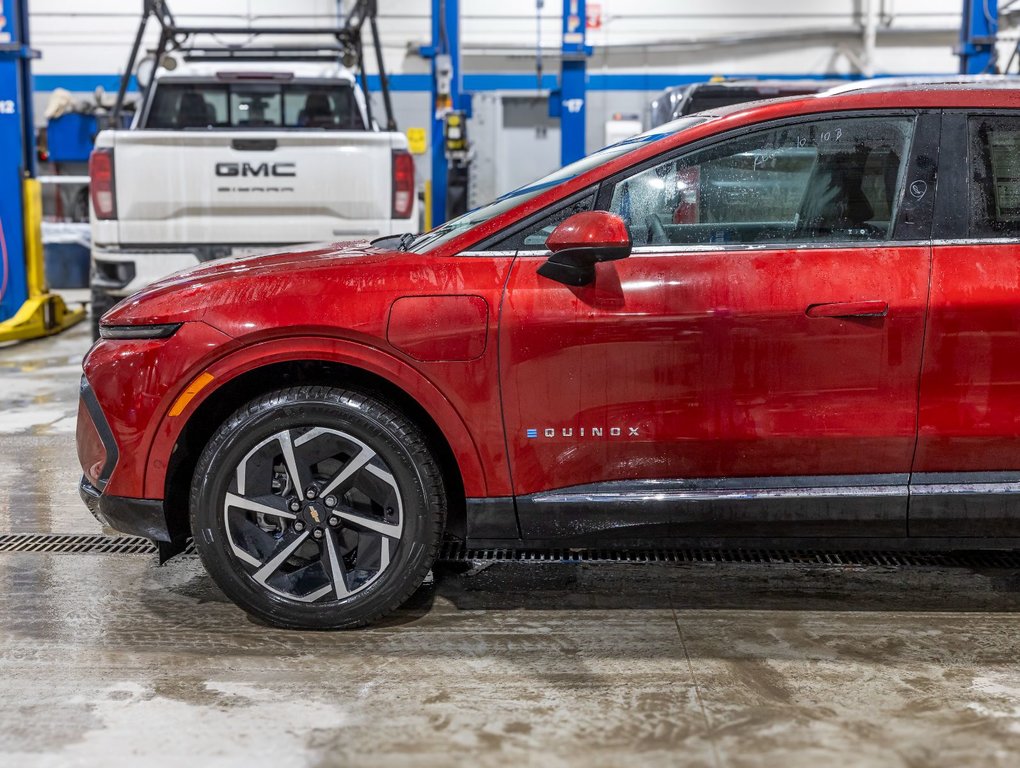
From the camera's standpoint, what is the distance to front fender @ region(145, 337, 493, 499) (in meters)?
3.12

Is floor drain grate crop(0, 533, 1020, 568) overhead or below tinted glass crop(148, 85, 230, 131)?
below

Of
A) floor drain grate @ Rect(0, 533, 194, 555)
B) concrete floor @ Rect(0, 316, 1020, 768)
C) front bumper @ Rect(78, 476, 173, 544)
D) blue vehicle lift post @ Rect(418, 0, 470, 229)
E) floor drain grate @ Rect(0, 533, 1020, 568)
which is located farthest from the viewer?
blue vehicle lift post @ Rect(418, 0, 470, 229)

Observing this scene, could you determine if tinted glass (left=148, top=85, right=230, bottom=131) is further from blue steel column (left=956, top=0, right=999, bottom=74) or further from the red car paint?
blue steel column (left=956, top=0, right=999, bottom=74)

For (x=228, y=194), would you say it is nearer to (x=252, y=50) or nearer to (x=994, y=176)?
(x=252, y=50)

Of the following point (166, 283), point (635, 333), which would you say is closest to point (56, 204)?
point (166, 283)

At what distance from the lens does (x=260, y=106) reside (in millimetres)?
8617

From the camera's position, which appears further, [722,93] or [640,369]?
[722,93]

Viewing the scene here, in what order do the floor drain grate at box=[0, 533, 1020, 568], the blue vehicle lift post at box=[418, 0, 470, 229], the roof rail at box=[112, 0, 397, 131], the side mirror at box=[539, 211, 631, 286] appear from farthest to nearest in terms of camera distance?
the blue vehicle lift post at box=[418, 0, 470, 229] < the roof rail at box=[112, 0, 397, 131] < the floor drain grate at box=[0, 533, 1020, 568] < the side mirror at box=[539, 211, 631, 286]

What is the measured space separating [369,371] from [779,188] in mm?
1353

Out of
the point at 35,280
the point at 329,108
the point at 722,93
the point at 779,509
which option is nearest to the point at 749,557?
the point at 779,509

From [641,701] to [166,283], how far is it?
1.98 m

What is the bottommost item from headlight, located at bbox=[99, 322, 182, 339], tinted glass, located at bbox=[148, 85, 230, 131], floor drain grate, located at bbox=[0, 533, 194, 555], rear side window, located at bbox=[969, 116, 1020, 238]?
floor drain grate, located at bbox=[0, 533, 194, 555]

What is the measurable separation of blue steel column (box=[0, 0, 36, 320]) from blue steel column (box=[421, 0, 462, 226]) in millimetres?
4035

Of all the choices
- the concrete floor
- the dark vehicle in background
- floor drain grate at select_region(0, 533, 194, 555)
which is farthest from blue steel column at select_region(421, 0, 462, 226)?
the concrete floor
